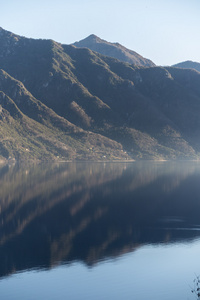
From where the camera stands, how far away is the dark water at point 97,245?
51.1 m

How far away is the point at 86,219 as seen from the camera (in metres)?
88.5

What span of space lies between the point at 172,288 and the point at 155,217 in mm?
42515

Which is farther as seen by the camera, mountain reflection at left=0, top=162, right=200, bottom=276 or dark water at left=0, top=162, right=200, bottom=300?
mountain reflection at left=0, top=162, right=200, bottom=276

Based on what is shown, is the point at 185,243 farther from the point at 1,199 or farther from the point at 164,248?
the point at 1,199

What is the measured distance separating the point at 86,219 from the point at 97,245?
20956 millimetres

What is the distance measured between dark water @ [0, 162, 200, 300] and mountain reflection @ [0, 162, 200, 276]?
14 centimetres

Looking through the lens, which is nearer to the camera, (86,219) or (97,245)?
(97,245)

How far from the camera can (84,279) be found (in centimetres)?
5359

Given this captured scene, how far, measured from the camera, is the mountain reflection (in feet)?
209

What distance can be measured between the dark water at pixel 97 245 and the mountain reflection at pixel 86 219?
14 centimetres

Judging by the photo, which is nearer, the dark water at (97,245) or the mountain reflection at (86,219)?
the dark water at (97,245)

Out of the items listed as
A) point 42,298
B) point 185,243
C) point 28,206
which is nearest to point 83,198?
point 28,206

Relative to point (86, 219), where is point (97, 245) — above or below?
below

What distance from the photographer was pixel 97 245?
6769 centimetres
